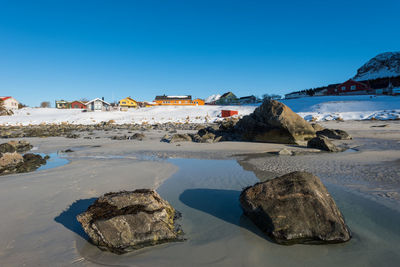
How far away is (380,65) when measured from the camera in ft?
253

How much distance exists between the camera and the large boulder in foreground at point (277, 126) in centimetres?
1135

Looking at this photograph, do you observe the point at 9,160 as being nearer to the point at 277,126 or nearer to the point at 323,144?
the point at 277,126

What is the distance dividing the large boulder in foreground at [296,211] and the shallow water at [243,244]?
0.12 m

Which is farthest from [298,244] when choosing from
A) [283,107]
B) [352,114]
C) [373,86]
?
[373,86]

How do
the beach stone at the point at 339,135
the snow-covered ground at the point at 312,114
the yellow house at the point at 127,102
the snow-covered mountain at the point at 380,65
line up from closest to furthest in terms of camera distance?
the beach stone at the point at 339,135 → the snow-covered ground at the point at 312,114 → the snow-covered mountain at the point at 380,65 → the yellow house at the point at 127,102

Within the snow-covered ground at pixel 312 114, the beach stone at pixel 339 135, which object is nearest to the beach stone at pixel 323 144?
the beach stone at pixel 339 135

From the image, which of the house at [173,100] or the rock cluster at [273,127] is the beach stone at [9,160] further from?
the house at [173,100]

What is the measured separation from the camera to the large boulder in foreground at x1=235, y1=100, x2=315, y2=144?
11352 mm

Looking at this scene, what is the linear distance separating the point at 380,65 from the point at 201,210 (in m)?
99.4

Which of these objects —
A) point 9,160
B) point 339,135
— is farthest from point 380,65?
point 9,160

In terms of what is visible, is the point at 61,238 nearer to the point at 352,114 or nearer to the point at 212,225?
the point at 212,225

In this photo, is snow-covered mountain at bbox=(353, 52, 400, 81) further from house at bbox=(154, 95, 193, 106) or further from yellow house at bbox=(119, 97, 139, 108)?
yellow house at bbox=(119, 97, 139, 108)

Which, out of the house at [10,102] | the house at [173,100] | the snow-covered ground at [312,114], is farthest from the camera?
the house at [173,100]

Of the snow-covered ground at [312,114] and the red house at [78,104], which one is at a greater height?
the red house at [78,104]
